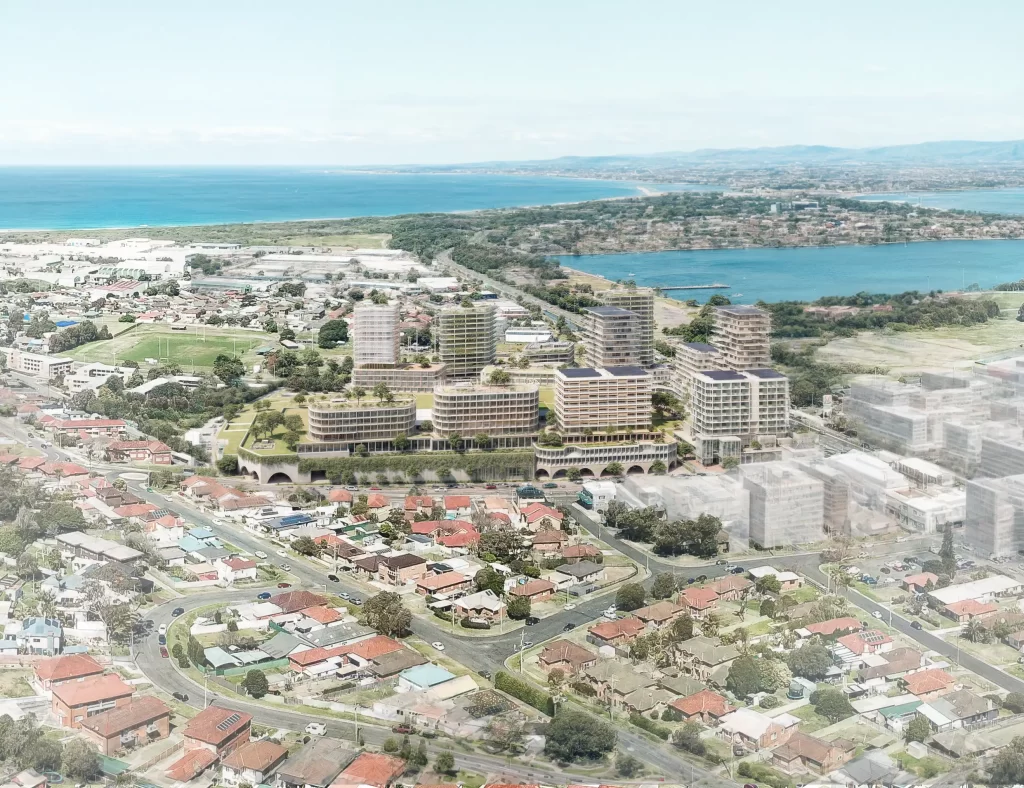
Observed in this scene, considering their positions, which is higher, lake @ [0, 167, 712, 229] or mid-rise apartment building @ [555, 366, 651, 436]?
lake @ [0, 167, 712, 229]

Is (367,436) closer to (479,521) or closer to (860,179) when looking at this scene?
(479,521)

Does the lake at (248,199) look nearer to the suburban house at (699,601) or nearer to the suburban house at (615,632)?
the suburban house at (699,601)

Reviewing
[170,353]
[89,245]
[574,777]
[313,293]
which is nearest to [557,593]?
[574,777]

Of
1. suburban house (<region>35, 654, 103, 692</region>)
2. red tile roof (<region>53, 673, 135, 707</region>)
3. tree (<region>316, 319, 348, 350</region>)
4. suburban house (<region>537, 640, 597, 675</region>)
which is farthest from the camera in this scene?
tree (<region>316, 319, 348, 350</region>)

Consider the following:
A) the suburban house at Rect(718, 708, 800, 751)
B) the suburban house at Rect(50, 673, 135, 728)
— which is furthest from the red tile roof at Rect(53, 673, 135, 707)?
the suburban house at Rect(718, 708, 800, 751)

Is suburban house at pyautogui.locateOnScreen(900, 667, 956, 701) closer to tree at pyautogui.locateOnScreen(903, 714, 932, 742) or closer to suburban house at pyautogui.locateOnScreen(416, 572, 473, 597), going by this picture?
tree at pyautogui.locateOnScreen(903, 714, 932, 742)

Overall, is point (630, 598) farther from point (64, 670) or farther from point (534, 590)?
point (64, 670)

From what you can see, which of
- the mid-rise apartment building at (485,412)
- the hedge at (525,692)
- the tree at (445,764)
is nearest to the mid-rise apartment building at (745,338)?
the mid-rise apartment building at (485,412)

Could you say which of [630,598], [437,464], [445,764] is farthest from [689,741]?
[437,464]

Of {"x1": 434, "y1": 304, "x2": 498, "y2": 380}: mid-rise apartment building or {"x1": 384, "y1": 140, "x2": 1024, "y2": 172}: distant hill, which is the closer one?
{"x1": 434, "y1": 304, "x2": 498, "y2": 380}: mid-rise apartment building
